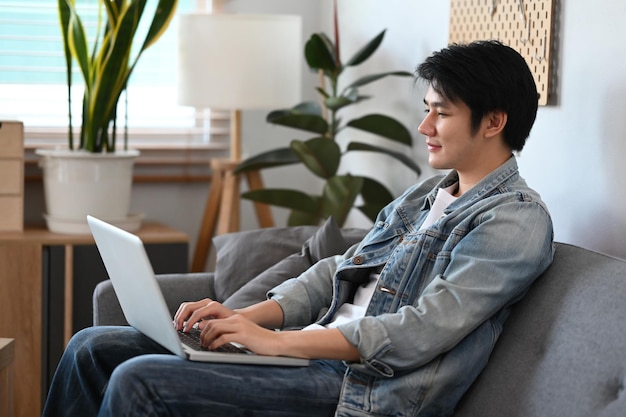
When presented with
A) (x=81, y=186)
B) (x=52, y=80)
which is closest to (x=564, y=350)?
(x=81, y=186)

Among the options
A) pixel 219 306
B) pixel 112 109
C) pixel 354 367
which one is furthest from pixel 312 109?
pixel 354 367

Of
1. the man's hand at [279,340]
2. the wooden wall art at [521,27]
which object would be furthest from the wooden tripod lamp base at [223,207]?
the man's hand at [279,340]

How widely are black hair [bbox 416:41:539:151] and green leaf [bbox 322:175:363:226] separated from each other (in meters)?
1.14

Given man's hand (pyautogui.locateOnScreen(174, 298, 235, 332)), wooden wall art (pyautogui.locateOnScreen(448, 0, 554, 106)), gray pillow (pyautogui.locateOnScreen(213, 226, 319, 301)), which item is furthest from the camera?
gray pillow (pyautogui.locateOnScreen(213, 226, 319, 301))

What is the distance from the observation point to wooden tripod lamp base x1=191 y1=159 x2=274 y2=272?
3.46 m

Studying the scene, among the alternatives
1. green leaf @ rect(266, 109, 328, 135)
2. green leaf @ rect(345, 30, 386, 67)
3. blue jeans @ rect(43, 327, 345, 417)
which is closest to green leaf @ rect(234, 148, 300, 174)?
green leaf @ rect(266, 109, 328, 135)

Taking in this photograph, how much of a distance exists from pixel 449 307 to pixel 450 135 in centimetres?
38

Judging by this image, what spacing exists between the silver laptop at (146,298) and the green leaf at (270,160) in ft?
4.45

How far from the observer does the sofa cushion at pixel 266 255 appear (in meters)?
2.51

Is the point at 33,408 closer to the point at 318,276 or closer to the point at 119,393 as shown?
the point at 318,276

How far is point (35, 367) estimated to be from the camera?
10.6 ft

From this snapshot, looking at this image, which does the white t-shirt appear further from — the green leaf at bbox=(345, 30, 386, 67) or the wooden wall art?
the green leaf at bbox=(345, 30, 386, 67)

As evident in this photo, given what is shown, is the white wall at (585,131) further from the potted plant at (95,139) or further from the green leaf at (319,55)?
the potted plant at (95,139)

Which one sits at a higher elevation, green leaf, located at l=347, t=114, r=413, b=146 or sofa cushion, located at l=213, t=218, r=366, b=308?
green leaf, located at l=347, t=114, r=413, b=146
